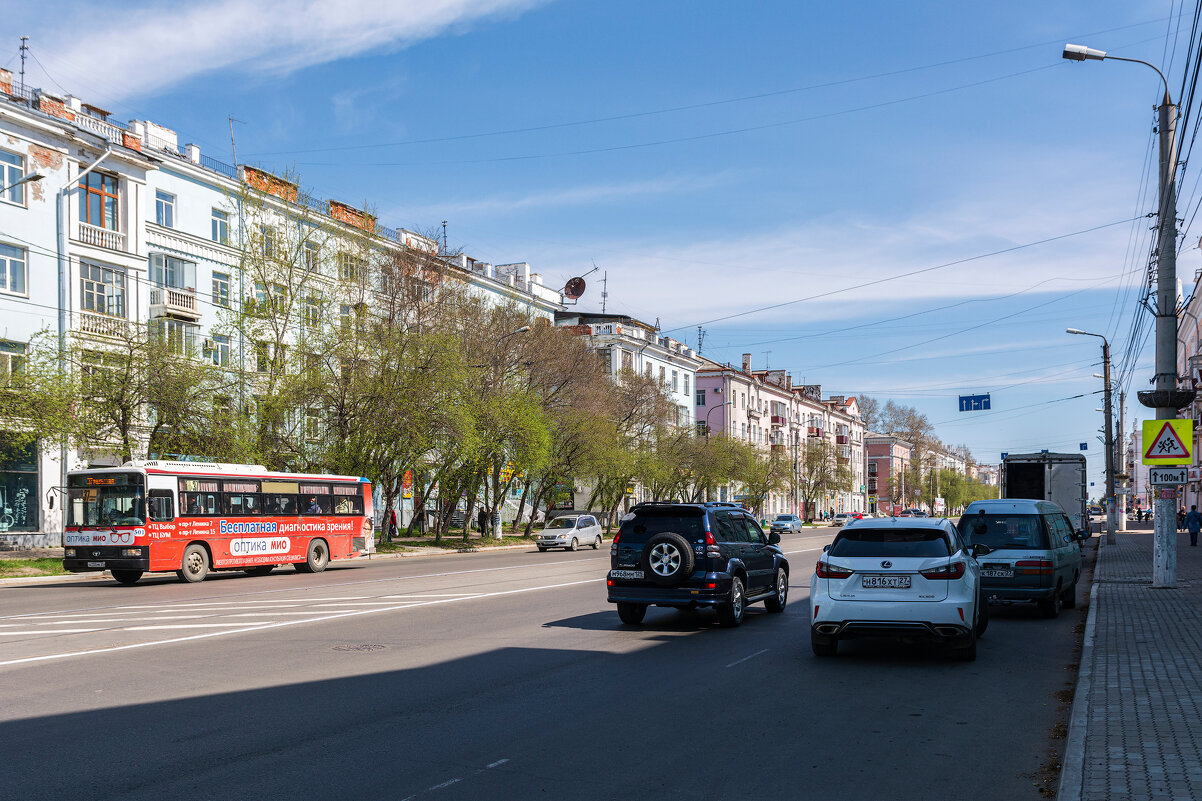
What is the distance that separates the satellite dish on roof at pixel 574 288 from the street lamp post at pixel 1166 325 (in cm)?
6063

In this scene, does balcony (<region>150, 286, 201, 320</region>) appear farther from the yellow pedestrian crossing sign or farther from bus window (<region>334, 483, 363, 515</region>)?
the yellow pedestrian crossing sign

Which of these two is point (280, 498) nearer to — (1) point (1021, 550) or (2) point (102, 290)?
(2) point (102, 290)

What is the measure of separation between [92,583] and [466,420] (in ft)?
54.0

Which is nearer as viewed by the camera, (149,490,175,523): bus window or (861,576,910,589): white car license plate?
(861,576,910,589): white car license plate

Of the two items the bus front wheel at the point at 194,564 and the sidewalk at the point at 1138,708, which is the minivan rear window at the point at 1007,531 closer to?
the sidewalk at the point at 1138,708

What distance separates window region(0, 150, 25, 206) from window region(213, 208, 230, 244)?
8.75 metres

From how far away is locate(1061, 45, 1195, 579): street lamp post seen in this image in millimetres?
19219

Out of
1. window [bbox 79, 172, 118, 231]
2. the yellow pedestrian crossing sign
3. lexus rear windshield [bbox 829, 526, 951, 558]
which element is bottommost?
lexus rear windshield [bbox 829, 526, 951, 558]

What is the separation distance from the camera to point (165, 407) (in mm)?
32188

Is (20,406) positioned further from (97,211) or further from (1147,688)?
(1147,688)

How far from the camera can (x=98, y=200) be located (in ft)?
Answer: 125

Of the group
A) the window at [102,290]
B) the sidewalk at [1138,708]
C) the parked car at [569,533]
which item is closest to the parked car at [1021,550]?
the sidewalk at [1138,708]

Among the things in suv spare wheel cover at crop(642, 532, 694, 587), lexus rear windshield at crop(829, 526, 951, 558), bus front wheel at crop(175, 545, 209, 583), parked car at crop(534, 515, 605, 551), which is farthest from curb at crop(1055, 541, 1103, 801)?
parked car at crop(534, 515, 605, 551)

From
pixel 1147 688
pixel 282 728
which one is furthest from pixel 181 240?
pixel 1147 688
